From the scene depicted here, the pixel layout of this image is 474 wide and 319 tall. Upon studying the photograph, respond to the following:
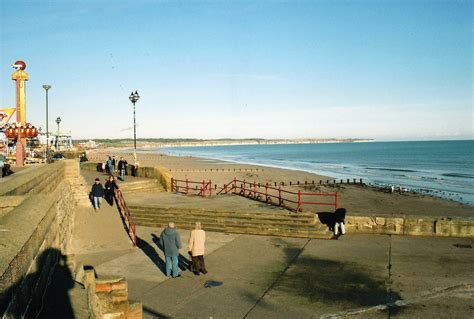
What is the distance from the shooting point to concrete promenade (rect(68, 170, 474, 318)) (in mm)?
8266

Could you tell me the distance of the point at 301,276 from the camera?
10.2 meters

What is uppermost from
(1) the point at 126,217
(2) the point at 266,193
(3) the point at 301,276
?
(2) the point at 266,193

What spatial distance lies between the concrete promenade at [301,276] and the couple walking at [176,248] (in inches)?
10.7

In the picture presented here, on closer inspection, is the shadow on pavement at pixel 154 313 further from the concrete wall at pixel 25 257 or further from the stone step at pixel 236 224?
the stone step at pixel 236 224

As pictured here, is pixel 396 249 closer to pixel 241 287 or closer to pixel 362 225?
pixel 362 225

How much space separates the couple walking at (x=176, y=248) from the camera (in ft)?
33.7

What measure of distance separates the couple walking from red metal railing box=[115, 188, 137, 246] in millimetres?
3743

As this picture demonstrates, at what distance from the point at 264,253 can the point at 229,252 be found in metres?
1.10

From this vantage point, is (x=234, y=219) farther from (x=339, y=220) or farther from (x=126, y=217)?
(x=126, y=217)

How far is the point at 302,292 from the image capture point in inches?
360

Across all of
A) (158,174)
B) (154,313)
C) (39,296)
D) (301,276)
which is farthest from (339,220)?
(158,174)

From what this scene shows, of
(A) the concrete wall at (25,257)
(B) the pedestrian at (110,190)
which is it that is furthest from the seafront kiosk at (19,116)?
(A) the concrete wall at (25,257)

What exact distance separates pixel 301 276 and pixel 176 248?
328cm

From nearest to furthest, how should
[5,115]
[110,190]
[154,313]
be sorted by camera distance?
[154,313], [110,190], [5,115]
